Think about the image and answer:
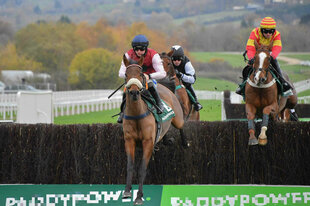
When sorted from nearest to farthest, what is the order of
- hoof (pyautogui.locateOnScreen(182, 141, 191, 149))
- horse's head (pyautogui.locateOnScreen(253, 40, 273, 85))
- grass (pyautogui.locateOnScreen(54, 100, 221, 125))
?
horse's head (pyautogui.locateOnScreen(253, 40, 273, 85))
hoof (pyautogui.locateOnScreen(182, 141, 191, 149))
grass (pyautogui.locateOnScreen(54, 100, 221, 125))

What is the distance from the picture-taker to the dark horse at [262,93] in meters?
9.20

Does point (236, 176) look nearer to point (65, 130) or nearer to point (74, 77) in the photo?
point (65, 130)

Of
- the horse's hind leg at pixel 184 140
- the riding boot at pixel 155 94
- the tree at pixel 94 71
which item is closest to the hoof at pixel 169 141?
the horse's hind leg at pixel 184 140

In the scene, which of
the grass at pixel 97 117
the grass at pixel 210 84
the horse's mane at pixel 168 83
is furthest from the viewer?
the grass at pixel 97 117

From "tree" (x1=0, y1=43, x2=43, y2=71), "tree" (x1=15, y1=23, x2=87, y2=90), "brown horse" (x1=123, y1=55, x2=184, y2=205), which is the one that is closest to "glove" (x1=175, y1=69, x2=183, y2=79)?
"brown horse" (x1=123, y1=55, x2=184, y2=205)

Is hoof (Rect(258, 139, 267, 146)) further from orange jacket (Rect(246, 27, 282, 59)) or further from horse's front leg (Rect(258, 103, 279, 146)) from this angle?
orange jacket (Rect(246, 27, 282, 59))

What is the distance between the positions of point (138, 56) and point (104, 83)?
3511cm

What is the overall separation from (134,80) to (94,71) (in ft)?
134

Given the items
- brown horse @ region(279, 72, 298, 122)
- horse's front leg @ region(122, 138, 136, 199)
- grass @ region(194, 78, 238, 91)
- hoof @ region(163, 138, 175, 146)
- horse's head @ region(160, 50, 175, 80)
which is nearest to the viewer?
horse's front leg @ region(122, 138, 136, 199)

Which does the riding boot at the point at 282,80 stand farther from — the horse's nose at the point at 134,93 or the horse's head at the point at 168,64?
the horse's nose at the point at 134,93

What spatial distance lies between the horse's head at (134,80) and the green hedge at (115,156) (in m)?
2.35

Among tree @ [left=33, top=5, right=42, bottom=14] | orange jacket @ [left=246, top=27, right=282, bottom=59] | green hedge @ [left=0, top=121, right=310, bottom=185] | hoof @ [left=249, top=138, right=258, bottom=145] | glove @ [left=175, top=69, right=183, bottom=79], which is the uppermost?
orange jacket @ [left=246, top=27, right=282, bottom=59]

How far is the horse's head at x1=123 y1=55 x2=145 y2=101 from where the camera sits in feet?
23.8

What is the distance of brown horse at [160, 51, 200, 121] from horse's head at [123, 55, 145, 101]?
3.00m
